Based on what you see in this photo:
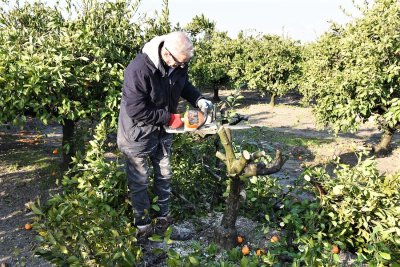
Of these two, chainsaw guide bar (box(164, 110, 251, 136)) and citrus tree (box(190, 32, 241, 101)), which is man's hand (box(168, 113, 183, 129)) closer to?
chainsaw guide bar (box(164, 110, 251, 136))

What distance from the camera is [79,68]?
12.1ft

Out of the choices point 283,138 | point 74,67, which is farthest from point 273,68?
point 74,67

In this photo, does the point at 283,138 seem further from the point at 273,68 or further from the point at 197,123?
the point at 197,123

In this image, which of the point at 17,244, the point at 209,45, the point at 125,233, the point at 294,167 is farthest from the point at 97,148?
the point at 209,45

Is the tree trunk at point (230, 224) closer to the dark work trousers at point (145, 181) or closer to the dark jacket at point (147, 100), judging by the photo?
the dark work trousers at point (145, 181)

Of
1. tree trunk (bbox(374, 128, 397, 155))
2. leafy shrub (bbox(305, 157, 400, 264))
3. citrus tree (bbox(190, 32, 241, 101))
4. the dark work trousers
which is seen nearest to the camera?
leafy shrub (bbox(305, 157, 400, 264))

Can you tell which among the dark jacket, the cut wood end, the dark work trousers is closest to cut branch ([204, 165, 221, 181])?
the dark work trousers

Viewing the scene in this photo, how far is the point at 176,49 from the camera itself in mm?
2506

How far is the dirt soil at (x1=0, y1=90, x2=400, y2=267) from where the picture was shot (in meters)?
3.18

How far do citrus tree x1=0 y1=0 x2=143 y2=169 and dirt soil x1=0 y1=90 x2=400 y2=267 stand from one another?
0.65 m

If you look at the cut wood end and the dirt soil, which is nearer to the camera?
the cut wood end

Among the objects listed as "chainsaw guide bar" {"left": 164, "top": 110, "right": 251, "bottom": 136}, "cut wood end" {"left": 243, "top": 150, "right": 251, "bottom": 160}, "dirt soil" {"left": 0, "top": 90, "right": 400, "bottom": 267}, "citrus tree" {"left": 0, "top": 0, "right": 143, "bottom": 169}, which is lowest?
"dirt soil" {"left": 0, "top": 90, "right": 400, "bottom": 267}

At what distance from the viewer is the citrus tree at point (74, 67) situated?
341cm

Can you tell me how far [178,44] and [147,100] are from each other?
62 centimetres
